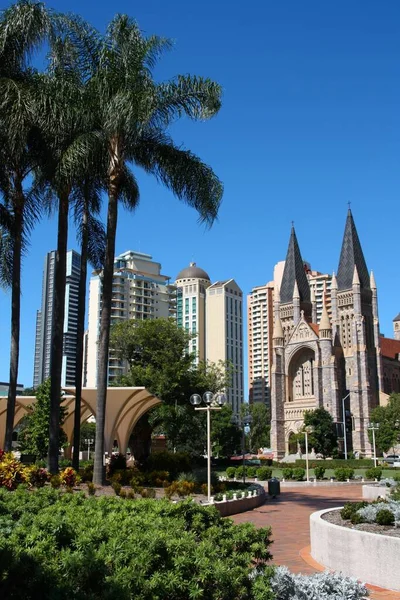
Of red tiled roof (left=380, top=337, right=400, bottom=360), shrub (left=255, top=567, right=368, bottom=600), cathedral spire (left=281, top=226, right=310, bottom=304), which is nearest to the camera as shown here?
shrub (left=255, top=567, right=368, bottom=600)

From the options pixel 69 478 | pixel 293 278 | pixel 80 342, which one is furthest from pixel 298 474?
pixel 293 278

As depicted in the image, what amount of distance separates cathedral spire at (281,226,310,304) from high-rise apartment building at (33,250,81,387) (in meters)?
57.9

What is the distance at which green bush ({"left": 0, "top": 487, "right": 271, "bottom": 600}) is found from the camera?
5484 millimetres

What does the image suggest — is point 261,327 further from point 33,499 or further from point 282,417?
point 33,499

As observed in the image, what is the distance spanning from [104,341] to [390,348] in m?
99.8

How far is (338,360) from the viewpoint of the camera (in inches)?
3713

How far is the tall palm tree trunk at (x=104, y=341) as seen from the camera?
18.6 m

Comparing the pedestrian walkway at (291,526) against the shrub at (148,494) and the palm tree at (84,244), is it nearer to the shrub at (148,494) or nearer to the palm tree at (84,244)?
the shrub at (148,494)

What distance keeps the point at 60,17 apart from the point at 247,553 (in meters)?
18.1

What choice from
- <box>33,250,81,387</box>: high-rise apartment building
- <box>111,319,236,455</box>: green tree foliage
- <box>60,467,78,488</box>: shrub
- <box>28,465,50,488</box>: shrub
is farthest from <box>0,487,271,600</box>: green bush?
<box>33,250,81,387</box>: high-rise apartment building

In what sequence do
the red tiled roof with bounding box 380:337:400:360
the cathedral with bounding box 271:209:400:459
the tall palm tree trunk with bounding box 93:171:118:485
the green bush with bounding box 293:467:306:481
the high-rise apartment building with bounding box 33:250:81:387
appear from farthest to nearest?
1. the high-rise apartment building with bounding box 33:250:81:387
2. the red tiled roof with bounding box 380:337:400:360
3. the cathedral with bounding box 271:209:400:459
4. the green bush with bounding box 293:467:306:481
5. the tall palm tree trunk with bounding box 93:171:118:485

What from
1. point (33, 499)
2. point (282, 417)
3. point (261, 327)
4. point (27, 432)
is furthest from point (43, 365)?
point (33, 499)

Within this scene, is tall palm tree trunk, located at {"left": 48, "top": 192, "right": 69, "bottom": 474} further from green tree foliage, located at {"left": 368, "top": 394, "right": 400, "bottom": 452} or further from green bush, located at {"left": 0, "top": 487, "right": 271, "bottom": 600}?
green tree foliage, located at {"left": 368, "top": 394, "right": 400, "bottom": 452}

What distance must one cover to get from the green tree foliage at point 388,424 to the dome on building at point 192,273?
99687mm
